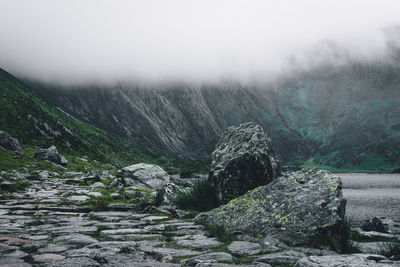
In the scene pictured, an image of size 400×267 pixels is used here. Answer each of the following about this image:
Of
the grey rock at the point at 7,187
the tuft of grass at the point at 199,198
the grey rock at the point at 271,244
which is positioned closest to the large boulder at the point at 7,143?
the grey rock at the point at 7,187

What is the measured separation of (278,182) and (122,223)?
4808 millimetres

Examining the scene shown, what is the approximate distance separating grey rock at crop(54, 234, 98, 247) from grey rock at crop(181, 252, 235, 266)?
249 centimetres

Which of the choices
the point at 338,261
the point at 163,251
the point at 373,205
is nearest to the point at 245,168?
the point at 163,251

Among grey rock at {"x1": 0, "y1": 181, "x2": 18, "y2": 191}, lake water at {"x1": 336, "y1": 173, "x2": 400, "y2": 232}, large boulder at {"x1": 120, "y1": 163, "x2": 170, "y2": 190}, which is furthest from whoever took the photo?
lake water at {"x1": 336, "y1": 173, "x2": 400, "y2": 232}

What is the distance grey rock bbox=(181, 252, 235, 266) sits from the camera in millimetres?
4746

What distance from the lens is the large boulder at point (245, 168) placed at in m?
10.6

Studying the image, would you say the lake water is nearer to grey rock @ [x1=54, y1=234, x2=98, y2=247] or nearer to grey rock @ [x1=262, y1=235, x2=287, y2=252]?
grey rock @ [x1=262, y1=235, x2=287, y2=252]

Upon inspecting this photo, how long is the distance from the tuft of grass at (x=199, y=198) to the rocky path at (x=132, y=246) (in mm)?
2068

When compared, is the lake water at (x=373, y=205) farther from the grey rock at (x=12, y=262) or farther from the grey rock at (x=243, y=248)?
the grey rock at (x=12, y=262)

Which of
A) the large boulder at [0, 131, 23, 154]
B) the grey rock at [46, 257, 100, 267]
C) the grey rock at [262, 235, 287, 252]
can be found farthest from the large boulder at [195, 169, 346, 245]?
the large boulder at [0, 131, 23, 154]

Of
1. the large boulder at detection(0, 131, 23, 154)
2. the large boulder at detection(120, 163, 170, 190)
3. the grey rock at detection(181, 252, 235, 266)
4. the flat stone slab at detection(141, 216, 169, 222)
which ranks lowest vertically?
the large boulder at detection(0, 131, 23, 154)

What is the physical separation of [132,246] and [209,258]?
179 centimetres

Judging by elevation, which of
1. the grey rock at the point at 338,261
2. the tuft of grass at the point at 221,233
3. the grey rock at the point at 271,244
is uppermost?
the grey rock at the point at 338,261

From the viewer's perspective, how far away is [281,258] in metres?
4.85
